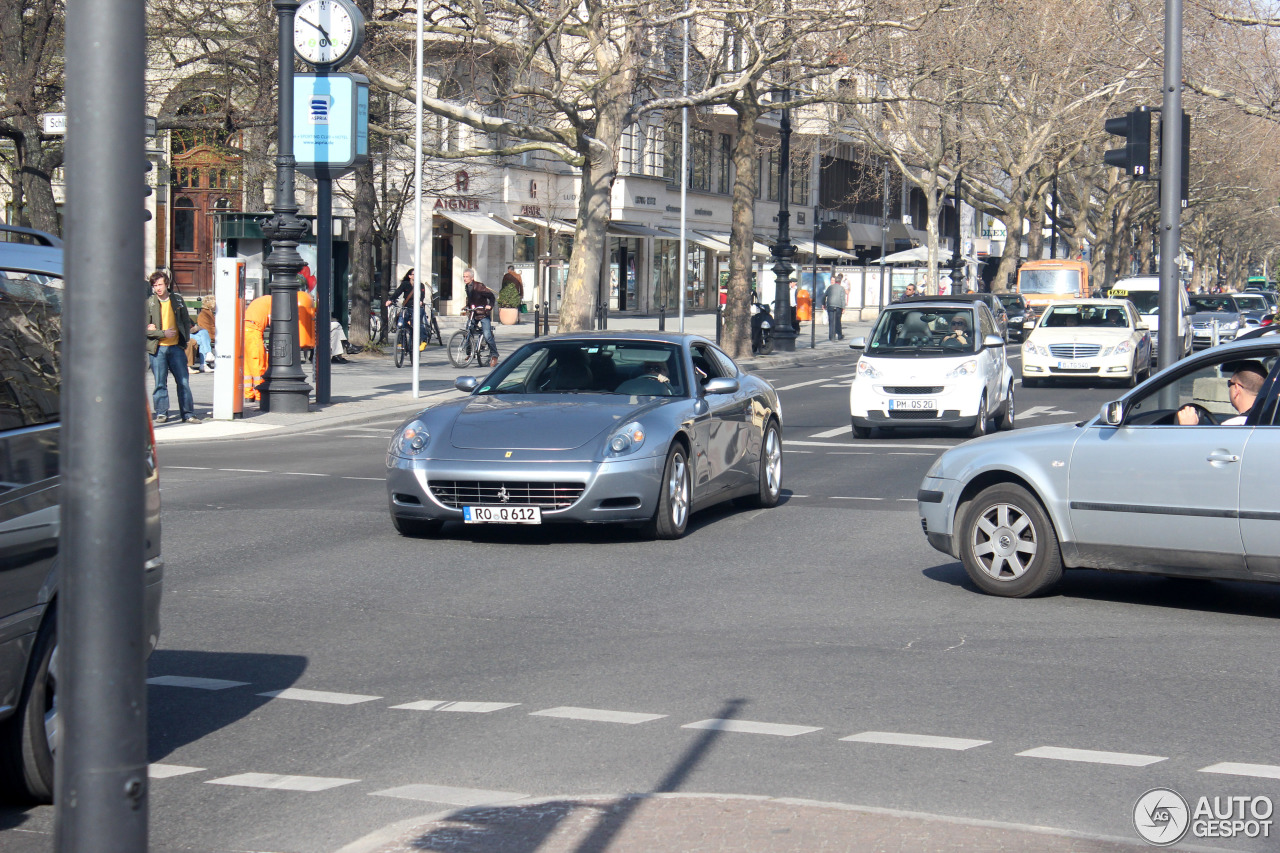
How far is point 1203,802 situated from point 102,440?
3712 mm

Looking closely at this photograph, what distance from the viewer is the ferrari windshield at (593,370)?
37.1 feet

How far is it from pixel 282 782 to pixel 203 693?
54.1 inches

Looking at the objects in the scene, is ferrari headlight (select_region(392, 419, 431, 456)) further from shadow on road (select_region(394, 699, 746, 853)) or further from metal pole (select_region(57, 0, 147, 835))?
metal pole (select_region(57, 0, 147, 835))

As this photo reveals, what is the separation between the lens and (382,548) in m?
10.3

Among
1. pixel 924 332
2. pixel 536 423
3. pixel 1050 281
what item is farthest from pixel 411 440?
pixel 1050 281

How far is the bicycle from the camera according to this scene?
30953 mm

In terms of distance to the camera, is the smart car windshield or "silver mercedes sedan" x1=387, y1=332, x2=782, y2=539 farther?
the smart car windshield

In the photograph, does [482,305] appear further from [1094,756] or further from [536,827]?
[536,827]

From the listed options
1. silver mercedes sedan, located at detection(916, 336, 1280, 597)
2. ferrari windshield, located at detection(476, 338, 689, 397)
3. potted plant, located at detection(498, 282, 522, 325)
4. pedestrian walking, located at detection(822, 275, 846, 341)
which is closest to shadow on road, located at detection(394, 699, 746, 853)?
silver mercedes sedan, located at detection(916, 336, 1280, 597)

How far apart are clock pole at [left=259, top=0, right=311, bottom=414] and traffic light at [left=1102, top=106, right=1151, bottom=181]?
1024 centimetres

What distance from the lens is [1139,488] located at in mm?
8164

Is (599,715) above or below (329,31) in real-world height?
below

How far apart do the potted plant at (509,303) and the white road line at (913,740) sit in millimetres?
43540

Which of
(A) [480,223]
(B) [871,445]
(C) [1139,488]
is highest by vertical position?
(A) [480,223]
